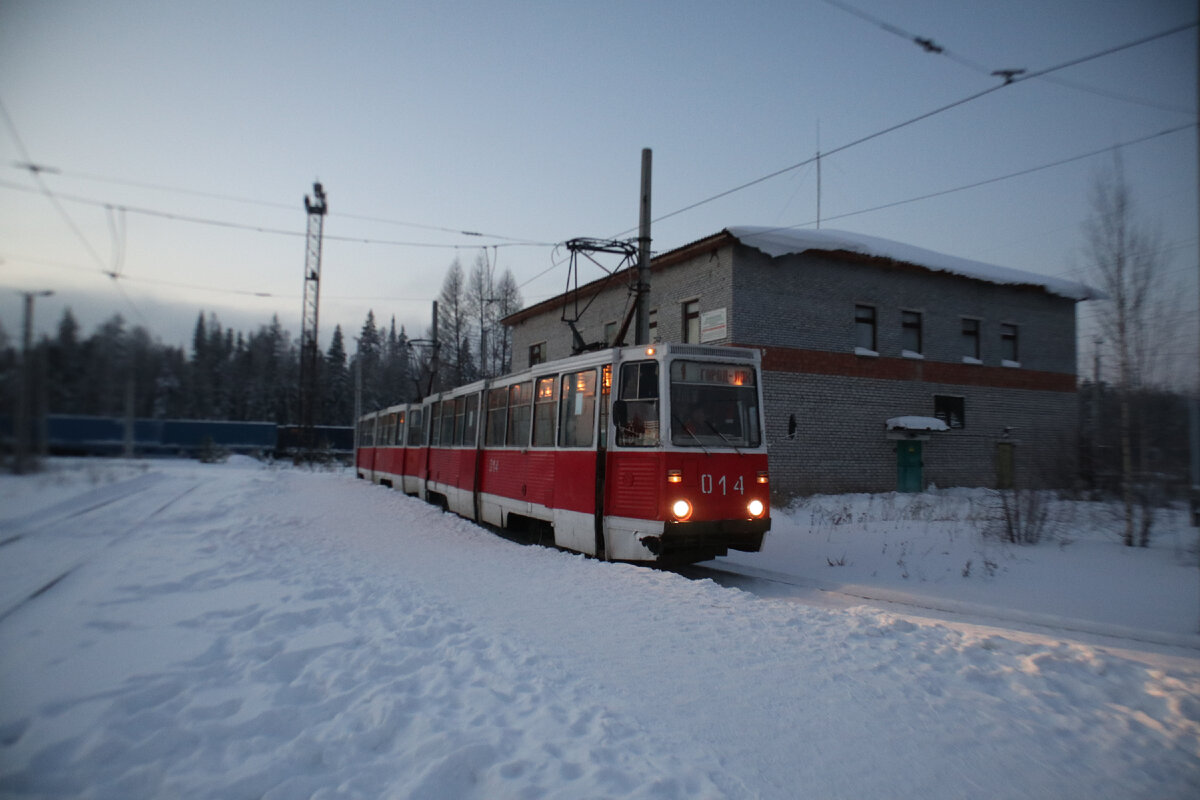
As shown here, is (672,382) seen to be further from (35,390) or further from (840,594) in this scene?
(35,390)

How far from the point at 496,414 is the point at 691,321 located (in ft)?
30.7

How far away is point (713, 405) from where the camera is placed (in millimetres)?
8703

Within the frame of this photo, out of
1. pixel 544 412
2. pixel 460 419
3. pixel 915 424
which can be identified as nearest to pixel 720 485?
pixel 544 412

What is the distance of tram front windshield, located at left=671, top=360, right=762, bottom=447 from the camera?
27.9 feet

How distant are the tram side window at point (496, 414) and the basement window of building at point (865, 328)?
12.8 metres

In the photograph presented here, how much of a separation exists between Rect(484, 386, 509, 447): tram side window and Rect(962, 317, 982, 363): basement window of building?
17516 mm

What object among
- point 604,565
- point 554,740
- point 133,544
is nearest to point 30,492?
point 554,740

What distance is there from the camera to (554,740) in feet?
11.2

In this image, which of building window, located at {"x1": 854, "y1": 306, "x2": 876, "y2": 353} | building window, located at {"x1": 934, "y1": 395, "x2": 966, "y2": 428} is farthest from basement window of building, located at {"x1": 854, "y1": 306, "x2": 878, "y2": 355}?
building window, located at {"x1": 934, "y1": 395, "x2": 966, "y2": 428}

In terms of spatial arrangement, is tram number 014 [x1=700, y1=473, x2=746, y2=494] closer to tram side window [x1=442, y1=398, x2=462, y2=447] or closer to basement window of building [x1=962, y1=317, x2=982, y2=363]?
tram side window [x1=442, y1=398, x2=462, y2=447]

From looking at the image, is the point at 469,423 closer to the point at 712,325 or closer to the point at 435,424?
the point at 435,424

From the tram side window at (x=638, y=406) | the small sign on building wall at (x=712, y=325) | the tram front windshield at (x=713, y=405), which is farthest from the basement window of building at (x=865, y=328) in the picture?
the tram side window at (x=638, y=406)

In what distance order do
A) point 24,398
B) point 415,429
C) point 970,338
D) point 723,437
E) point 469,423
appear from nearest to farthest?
point 24,398 < point 723,437 < point 469,423 < point 415,429 < point 970,338

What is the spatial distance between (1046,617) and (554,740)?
575 centimetres
